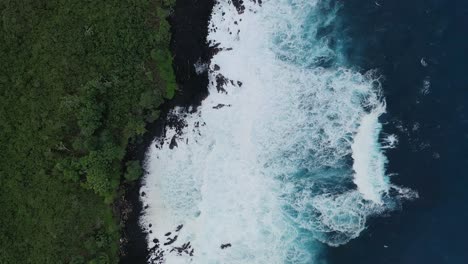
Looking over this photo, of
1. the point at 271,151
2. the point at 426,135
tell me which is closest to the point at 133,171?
the point at 271,151

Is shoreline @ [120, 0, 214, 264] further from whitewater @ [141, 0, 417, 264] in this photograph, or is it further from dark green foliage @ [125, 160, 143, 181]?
dark green foliage @ [125, 160, 143, 181]

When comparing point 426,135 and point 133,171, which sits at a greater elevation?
point 133,171

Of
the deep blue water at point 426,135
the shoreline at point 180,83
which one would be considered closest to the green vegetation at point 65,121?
the shoreline at point 180,83

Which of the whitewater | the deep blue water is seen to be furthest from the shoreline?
the deep blue water

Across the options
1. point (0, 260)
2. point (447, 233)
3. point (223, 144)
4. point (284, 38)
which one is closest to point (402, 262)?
point (447, 233)

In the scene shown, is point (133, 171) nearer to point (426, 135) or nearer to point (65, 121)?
point (65, 121)

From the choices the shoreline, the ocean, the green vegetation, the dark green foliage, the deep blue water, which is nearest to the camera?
the deep blue water

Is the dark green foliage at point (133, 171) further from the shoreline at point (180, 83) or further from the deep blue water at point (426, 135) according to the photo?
the deep blue water at point (426, 135)
